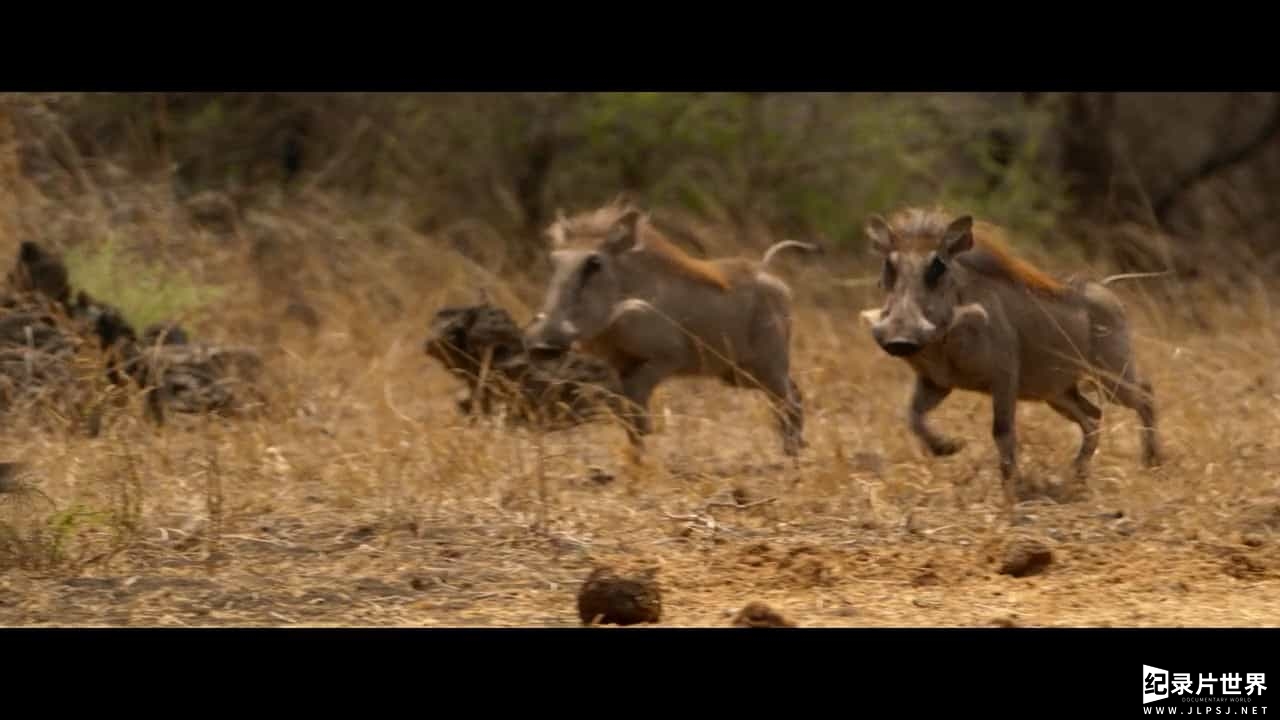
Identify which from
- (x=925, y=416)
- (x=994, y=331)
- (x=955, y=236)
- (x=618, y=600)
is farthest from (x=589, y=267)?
(x=618, y=600)

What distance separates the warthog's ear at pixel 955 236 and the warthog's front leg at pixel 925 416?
21.3 inches

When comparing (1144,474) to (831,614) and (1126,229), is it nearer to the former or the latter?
(831,614)

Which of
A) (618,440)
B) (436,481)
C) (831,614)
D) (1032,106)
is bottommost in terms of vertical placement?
(831,614)

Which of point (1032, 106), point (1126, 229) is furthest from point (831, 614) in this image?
point (1032, 106)

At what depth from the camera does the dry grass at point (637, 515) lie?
5.51 m

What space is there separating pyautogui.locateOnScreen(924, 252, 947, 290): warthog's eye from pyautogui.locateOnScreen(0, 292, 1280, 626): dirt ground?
650 millimetres

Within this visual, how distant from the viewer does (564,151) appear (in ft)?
43.8

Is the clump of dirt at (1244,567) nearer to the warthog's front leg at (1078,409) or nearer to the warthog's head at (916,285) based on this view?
the warthog's head at (916,285)

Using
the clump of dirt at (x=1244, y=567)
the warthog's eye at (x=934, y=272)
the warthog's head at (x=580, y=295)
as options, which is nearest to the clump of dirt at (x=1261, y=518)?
the clump of dirt at (x=1244, y=567)

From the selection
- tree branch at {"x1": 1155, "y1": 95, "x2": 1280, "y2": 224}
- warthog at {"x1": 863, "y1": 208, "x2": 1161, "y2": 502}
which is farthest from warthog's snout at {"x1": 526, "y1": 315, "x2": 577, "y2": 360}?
tree branch at {"x1": 1155, "y1": 95, "x2": 1280, "y2": 224}

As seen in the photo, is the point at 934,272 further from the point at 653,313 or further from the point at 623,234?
the point at 623,234

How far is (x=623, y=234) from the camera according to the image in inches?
317

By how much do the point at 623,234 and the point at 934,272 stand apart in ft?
4.83

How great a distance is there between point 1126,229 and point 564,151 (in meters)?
3.80
